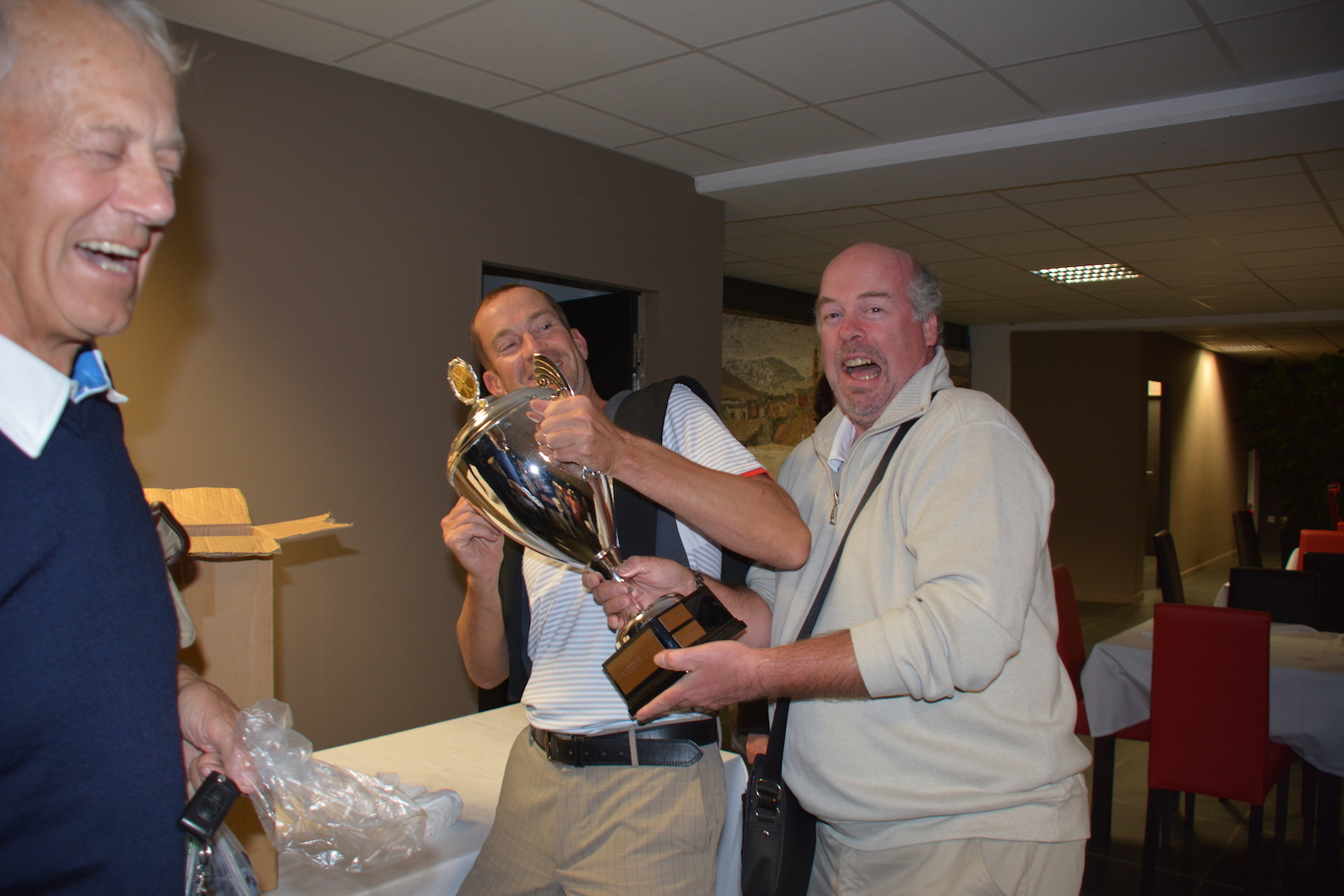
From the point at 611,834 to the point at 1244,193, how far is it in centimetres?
485

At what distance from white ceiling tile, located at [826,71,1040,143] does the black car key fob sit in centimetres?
330

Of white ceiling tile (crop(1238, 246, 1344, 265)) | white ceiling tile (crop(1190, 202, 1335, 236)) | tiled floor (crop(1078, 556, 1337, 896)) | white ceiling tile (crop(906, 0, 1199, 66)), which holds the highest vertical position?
white ceiling tile (crop(1238, 246, 1344, 265))

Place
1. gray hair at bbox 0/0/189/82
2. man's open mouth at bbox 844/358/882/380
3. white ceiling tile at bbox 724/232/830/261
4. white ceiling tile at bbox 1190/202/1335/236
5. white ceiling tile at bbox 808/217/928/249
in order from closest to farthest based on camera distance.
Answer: gray hair at bbox 0/0/189/82 → man's open mouth at bbox 844/358/882/380 → white ceiling tile at bbox 1190/202/1335/236 → white ceiling tile at bbox 808/217/928/249 → white ceiling tile at bbox 724/232/830/261

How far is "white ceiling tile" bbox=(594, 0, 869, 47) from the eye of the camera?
261cm

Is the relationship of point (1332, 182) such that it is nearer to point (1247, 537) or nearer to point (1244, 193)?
point (1244, 193)

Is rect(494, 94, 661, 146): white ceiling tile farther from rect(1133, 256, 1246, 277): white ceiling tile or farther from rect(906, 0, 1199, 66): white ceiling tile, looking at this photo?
rect(1133, 256, 1246, 277): white ceiling tile

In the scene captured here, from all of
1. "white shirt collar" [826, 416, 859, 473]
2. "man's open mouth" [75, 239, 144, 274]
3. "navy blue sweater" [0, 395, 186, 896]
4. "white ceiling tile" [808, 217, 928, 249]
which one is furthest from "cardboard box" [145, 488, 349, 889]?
"white ceiling tile" [808, 217, 928, 249]

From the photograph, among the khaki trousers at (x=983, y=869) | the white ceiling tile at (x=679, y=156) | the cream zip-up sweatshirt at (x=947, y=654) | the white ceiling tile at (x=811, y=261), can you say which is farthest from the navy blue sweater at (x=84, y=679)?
the white ceiling tile at (x=811, y=261)

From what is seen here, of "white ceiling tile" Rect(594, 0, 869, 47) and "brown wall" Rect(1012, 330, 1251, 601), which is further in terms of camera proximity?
"brown wall" Rect(1012, 330, 1251, 601)

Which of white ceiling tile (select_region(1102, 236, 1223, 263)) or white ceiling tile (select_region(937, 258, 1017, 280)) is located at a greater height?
white ceiling tile (select_region(937, 258, 1017, 280))

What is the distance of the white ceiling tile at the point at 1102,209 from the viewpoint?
182 inches

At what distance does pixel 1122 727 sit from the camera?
315cm

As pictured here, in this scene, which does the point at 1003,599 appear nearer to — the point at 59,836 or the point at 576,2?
the point at 59,836

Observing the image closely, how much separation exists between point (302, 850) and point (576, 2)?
2.43 metres
